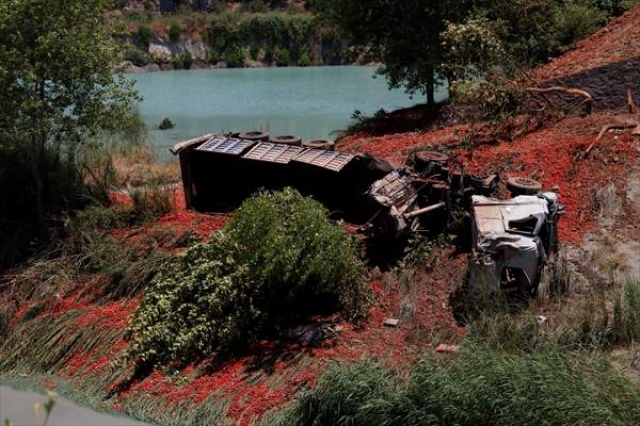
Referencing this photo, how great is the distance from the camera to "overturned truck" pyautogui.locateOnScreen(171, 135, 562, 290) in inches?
300

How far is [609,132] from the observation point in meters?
10.6

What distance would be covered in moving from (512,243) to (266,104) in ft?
45.5

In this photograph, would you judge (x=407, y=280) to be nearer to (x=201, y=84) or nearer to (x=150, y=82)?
(x=201, y=84)

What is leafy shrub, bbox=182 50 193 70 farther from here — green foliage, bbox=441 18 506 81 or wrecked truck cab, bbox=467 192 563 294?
wrecked truck cab, bbox=467 192 563 294

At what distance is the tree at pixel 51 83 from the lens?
10164mm

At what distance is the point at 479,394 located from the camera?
5641 millimetres

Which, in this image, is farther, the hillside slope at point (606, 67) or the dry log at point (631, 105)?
the hillside slope at point (606, 67)

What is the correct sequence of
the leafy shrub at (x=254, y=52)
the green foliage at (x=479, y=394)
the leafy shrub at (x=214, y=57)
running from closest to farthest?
the green foliage at (x=479, y=394) → the leafy shrub at (x=254, y=52) → the leafy shrub at (x=214, y=57)

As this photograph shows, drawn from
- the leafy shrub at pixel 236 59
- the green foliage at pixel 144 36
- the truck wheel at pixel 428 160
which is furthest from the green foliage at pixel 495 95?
the green foliage at pixel 144 36

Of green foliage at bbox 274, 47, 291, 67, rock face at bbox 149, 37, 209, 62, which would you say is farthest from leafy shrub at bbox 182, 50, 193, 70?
green foliage at bbox 274, 47, 291, 67

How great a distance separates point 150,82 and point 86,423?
2353cm

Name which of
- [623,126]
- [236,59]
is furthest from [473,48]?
[236,59]

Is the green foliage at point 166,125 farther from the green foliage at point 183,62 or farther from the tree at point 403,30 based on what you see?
the green foliage at point 183,62

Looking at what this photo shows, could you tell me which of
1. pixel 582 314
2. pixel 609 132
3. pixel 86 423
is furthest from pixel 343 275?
pixel 609 132
